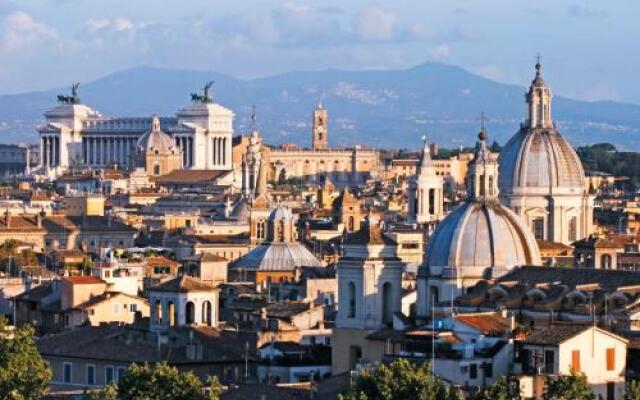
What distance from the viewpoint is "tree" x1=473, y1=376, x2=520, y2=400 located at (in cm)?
4306

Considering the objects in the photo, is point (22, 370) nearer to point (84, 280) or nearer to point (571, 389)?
point (571, 389)

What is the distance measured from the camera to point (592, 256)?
75750 mm

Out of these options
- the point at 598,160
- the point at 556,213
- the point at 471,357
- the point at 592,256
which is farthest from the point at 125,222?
the point at 471,357

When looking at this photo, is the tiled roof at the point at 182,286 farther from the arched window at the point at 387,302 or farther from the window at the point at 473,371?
the window at the point at 473,371

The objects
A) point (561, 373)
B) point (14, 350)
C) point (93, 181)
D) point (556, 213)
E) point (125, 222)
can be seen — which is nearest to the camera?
point (561, 373)

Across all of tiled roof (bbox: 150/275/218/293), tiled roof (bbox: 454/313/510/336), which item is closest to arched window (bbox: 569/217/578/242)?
tiled roof (bbox: 150/275/218/293)

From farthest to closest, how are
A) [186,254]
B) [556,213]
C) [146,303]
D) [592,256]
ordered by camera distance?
1. [186,254]
2. [556,213]
3. [592,256]
4. [146,303]

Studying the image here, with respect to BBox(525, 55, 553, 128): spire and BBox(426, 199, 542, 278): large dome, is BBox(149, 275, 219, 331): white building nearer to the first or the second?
BBox(426, 199, 542, 278): large dome

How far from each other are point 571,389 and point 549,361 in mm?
3228

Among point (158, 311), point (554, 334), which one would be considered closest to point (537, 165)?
point (158, 311)

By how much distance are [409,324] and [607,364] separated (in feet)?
26.5

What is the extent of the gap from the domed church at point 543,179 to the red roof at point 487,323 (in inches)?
1288

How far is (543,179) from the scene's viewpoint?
84.9 m

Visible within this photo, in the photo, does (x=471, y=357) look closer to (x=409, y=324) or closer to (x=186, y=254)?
(x=409, y=324)
